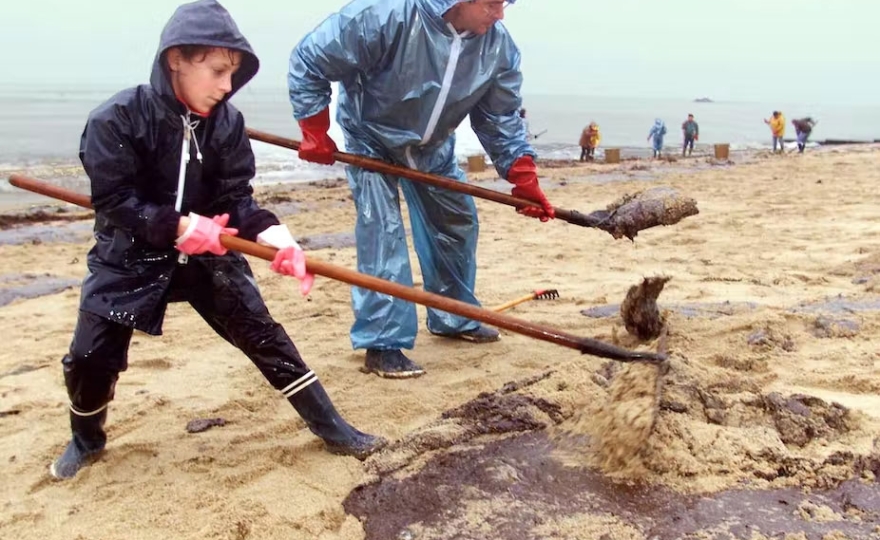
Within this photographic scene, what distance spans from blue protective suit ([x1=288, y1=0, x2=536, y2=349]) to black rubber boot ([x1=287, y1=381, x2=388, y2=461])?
0.83m

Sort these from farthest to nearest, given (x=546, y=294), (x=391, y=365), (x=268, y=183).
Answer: (x=268, y=183), (x=546, y=294), (x=391, y=365)

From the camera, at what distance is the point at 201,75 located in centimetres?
240

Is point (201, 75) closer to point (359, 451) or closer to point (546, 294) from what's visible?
point (359, 451)

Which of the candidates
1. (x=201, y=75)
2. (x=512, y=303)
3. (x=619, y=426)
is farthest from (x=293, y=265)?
(x=512, y=303)

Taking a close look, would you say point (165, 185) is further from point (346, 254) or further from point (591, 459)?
point (346, 254)

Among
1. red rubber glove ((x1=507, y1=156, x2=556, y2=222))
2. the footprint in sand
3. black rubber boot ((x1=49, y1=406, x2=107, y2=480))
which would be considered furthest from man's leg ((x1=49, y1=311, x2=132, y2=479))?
red rubber glove ((x1=507, y1=156, x2=556, y2=222))

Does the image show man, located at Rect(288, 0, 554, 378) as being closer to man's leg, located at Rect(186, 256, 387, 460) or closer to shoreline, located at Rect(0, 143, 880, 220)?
man's leg, located at Rect(186, 256, 387, 460)

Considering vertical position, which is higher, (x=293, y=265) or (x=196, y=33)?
(x=196, y=33)

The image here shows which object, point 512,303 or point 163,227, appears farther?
point 512,303

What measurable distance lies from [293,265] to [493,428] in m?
0.98

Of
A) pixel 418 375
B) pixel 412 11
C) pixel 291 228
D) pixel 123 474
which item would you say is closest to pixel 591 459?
pixel 418 375

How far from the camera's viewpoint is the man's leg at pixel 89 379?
250cm

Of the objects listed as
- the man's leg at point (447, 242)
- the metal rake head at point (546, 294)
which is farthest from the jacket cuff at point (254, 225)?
the metal rake head at point (546, 294)

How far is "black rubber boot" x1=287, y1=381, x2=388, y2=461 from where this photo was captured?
9.06ft
